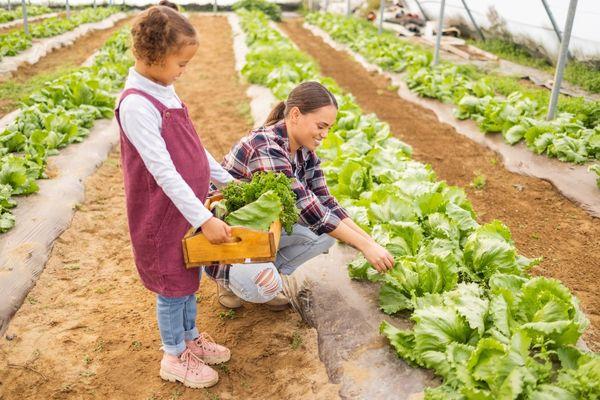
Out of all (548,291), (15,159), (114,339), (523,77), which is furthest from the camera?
(523,77)

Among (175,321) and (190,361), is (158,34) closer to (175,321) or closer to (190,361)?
(175,321)

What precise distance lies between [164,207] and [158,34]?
2.68 feet

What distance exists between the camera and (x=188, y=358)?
3162 millimetres

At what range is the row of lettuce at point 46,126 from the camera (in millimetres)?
5355

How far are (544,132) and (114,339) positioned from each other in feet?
19.5

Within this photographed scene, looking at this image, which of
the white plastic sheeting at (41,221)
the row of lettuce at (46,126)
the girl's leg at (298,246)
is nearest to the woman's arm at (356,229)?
the girl's leg at (298,246)

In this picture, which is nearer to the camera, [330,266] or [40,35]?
[330,266]

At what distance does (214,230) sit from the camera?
8.63ft

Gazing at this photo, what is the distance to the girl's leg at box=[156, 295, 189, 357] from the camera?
294 centimetres

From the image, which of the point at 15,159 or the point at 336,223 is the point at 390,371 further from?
the point at 15,159

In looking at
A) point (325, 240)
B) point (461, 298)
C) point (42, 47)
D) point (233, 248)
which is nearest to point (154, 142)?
point (233, 248)

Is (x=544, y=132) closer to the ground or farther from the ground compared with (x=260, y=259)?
closer to the ground

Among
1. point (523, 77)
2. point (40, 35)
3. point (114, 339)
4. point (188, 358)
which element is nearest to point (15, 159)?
point (114, 339)

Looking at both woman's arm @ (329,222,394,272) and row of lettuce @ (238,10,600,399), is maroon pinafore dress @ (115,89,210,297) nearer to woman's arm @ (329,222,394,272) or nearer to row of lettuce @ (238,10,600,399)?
woman's arm @ (329,222,394,272)
